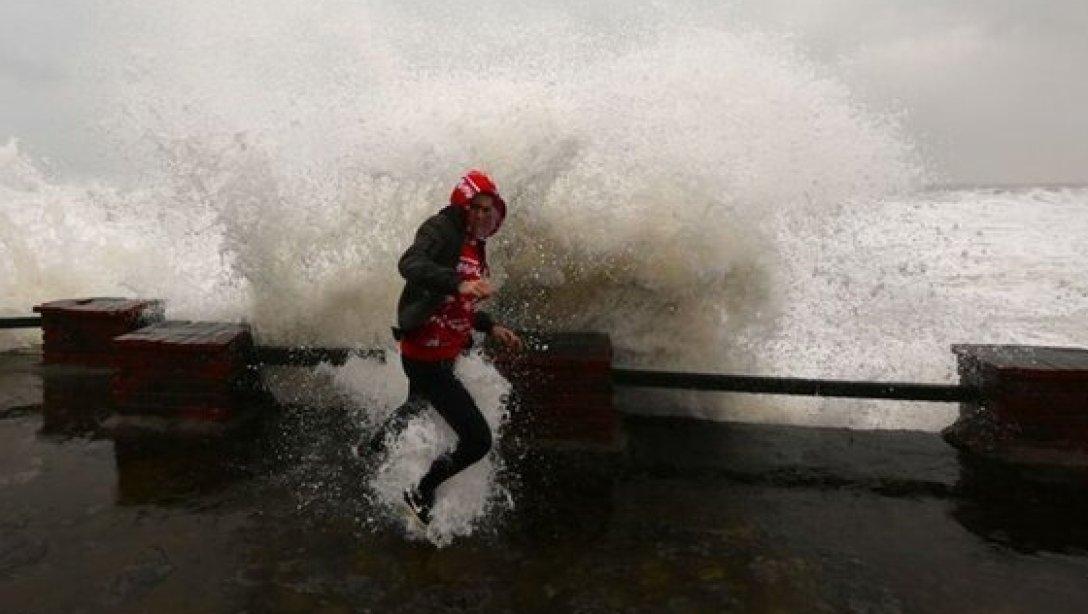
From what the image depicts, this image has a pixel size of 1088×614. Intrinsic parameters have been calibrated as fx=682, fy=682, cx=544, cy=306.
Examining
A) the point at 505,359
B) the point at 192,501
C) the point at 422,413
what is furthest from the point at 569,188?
the point at 192,501

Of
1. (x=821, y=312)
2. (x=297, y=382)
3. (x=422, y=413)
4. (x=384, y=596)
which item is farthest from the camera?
(x=821, y=312)

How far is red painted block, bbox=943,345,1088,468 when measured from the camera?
4.12 meters

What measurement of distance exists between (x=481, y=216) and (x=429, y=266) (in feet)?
1.39

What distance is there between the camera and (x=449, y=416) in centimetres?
330

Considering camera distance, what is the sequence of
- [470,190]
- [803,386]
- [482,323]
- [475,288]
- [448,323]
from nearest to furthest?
1. [475,288]
2. [470,190]
3. [448,323]
4. [482,323]
5. [803,386]

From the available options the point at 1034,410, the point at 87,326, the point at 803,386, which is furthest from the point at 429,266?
the point at 87,326

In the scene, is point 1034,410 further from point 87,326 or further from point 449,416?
point 87,326

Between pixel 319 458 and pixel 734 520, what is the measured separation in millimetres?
2460

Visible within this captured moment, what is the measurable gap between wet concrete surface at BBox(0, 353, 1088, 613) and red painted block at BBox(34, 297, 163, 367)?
4.13 feet

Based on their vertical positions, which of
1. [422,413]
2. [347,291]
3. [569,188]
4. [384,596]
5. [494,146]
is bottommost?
[384,596]

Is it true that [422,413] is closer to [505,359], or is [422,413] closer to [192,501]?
[505,359]

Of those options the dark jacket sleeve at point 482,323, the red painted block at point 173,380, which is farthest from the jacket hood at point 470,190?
Result: the red painted block at point 173,380

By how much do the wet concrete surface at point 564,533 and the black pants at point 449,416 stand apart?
33 cm

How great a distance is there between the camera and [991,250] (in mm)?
25141
